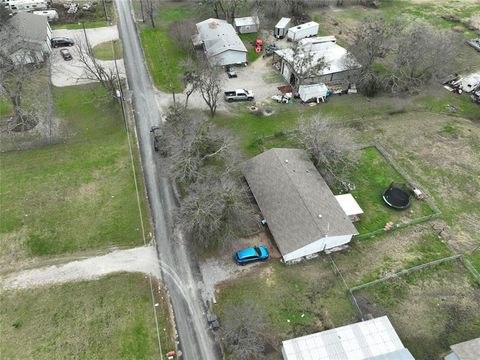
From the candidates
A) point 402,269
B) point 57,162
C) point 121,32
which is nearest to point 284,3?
point 121,32

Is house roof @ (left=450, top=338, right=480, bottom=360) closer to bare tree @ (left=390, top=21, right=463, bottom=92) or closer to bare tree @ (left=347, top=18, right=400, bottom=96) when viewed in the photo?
bare tree @ (left=390, top=21, right=463, bottom=92)

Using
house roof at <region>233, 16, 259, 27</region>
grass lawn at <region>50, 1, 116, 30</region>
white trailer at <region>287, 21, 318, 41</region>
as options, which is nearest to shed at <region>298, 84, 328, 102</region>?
white trailer at <region>287, 21, 318, 41</region>

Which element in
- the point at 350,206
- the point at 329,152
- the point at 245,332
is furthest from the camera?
the point at 329,152

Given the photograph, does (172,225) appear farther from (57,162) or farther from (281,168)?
(57,162)

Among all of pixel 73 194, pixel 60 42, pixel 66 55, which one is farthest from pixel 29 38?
pixel 73 194

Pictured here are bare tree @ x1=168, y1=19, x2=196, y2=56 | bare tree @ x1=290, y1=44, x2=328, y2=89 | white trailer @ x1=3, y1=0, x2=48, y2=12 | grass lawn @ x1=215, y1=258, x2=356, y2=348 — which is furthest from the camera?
white trailer @ x1=3, y1=0, x2=48, y2=12

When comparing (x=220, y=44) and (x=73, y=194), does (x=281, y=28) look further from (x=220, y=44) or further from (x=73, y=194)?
(x=73, y=194)
